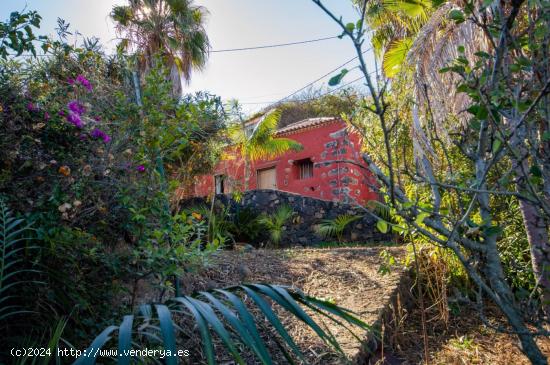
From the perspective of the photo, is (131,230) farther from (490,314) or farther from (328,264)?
(490,314)

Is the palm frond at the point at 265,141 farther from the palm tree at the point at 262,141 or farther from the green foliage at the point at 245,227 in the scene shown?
the green foliage at the point at 245,227

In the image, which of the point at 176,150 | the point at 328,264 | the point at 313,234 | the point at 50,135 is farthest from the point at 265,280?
the point at 313,234

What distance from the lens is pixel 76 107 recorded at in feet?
8.93

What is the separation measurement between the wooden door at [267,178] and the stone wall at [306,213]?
393cm

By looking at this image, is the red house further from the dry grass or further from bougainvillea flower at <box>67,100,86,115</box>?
bougainvillea flower at <box>67,100,86,115</box>

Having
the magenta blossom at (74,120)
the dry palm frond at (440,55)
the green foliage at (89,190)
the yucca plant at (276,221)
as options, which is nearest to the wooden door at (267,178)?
the yucca plant at (276,221)

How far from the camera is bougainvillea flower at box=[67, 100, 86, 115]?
2.69 metres

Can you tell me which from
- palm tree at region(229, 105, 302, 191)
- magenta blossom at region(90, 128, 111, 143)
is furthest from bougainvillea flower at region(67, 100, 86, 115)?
palm tree at region(229, 105, 302, 191)

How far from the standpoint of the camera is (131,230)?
2.63 m

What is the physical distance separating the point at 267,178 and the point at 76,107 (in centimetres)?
1182

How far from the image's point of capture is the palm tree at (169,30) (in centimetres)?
1122

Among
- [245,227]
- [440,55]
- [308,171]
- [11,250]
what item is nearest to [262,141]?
[308,171]

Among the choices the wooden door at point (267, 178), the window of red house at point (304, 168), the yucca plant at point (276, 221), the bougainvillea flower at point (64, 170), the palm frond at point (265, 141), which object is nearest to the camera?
the bougainvillea flower at point (64, 170)

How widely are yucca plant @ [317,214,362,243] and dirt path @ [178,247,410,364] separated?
3.29 meters
